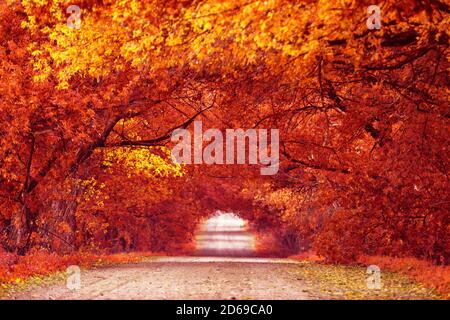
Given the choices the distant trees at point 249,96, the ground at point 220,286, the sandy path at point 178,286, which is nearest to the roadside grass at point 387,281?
the ground at point 220,286

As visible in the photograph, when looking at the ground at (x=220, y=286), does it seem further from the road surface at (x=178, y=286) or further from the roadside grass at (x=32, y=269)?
the roadside grass at (x=32, y=269)

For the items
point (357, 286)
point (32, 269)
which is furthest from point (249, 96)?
point (32, 269)

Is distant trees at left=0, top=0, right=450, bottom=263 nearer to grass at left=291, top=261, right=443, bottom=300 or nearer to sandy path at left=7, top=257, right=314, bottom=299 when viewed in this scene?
grass at left=291, top=261, right=443, bottom=300

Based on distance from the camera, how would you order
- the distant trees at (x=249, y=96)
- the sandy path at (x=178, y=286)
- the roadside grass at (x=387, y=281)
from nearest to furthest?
1. the sandy path at (x=178, y=286)
2. the roadside grass at (x=387, y=281)
3. the distant trees at (x=249, y=96)

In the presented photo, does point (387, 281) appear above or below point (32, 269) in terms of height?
below

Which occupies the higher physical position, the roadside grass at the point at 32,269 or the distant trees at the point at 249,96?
the distant trees at the point at 249,96

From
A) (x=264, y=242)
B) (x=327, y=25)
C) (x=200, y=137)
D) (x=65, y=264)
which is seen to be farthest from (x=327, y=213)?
(x=264, y=242)

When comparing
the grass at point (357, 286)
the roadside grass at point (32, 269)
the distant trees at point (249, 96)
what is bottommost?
the grass at point (357, 286)

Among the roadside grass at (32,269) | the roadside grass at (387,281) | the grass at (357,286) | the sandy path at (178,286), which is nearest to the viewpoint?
the sandy path at (178,286)

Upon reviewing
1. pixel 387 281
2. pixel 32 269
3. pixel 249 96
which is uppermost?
pixel 249 96

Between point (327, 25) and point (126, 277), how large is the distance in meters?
8.25

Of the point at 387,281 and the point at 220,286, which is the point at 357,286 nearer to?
the point at 387,281

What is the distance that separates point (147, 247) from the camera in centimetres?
4847
